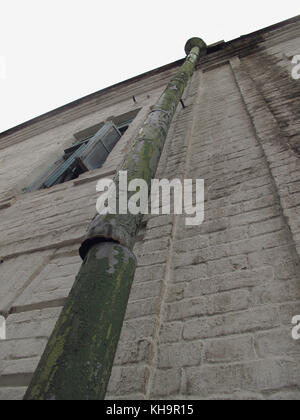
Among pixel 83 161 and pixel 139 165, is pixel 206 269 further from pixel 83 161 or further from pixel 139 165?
pixel 83 161

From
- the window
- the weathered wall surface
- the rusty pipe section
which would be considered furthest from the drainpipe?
the window

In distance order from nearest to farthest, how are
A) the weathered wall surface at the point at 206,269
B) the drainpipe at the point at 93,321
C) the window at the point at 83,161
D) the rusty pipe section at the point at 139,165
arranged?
the drainpipe at the point at 93,321 < the rusty pipe section at the point at 139,165 < the weathered wall surface at the point at 206,269 < the window at the point at 83,161

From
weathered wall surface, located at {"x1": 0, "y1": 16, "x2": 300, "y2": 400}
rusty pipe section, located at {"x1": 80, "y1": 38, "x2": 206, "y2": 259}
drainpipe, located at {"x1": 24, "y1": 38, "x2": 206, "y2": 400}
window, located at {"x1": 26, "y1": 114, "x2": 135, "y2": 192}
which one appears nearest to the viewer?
drainpipe, located at {"x1": 24, "y1": 38, "x2": 206, "y2": 400}

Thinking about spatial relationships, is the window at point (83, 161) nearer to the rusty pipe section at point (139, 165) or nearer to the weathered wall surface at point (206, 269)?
the weathered wall surface at point (206, 269)

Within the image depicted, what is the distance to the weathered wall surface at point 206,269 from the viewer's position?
1.17 m

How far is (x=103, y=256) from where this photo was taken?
95 centimetres

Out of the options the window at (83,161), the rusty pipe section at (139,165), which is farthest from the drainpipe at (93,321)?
the window at (83,161)

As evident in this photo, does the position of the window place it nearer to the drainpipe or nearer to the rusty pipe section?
the rusty pipe section

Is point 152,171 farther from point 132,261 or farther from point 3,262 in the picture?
point 3,262

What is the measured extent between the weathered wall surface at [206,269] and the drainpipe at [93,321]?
0.52 metres

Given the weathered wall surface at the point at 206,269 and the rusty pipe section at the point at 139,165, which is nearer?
the rusty pipe section at the point at 139,165

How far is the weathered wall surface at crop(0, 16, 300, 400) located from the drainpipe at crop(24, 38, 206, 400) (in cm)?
52

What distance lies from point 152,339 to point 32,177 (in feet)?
13.6

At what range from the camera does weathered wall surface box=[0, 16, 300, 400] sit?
1172mm
